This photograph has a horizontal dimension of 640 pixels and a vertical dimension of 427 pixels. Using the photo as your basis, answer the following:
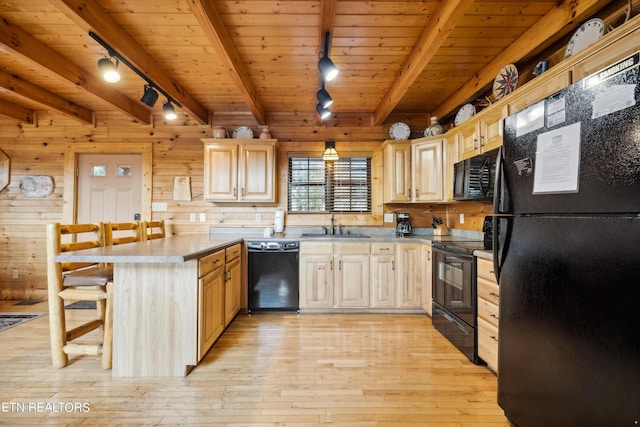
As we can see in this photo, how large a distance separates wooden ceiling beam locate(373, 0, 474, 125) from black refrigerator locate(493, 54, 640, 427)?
3.06 feet

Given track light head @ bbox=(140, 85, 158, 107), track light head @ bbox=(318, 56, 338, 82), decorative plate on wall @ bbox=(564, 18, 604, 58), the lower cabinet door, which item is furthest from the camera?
track light head @ bbox=(140, 85, 158, 107)

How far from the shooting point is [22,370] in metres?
2.09

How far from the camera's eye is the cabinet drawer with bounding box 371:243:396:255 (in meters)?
3.38

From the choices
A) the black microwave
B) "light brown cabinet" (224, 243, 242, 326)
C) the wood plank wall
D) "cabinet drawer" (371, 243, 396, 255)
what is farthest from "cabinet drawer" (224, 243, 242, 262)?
the black microwave

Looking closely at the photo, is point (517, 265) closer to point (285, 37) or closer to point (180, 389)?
point (180, 389)

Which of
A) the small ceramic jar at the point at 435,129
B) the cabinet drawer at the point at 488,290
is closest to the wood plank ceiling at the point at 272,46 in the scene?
the small ceramic jar at the point at 435,129

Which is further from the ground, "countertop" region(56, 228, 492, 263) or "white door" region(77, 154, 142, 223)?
"white door" region(77, 154, 142, 223)

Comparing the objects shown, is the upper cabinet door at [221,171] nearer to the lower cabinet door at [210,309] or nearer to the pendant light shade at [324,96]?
the lower cabinet door at [210,309]

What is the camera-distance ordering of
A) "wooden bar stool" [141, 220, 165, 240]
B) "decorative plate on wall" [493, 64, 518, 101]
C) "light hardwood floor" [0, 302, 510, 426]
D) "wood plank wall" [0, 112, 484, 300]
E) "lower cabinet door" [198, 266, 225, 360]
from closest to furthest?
"light hardwood floor" [0, 302, 510, 426]
"lower cabinet door" [198, 266, 225, 360]
"decorative plate on wall" [493, 64, 518, 101]
"wooden bar stool" [141, 220, 165, 240]
"wood plank wall" [0, 112, 484, 300]

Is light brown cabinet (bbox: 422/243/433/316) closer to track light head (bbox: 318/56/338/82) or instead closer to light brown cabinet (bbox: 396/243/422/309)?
light brown cabinet (bbox: 396/243/422/309)

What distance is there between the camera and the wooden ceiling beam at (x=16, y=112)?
355 centimetres

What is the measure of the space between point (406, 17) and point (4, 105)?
4.71 meters

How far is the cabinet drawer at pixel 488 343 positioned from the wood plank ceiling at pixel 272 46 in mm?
2133

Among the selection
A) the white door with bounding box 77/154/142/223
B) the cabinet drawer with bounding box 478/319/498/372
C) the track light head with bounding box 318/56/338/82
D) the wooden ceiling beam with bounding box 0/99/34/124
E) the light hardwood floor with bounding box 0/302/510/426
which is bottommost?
the light hardwood floor with bounding box 0/302/510/426
